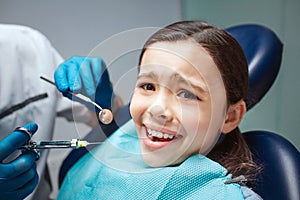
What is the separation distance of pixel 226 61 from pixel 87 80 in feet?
1.22

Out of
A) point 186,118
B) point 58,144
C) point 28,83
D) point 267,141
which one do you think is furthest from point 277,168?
point 28,83

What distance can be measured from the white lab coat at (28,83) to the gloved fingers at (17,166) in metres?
0.27

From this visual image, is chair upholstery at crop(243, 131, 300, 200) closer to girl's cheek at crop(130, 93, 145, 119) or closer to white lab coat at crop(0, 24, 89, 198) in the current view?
girl's cheek at crop(130, 93, 145, 119)

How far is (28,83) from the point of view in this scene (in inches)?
43.5

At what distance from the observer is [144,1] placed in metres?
1.64

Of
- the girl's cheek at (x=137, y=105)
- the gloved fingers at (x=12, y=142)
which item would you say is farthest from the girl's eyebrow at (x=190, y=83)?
the gloved fingers at (x=12, y=142)

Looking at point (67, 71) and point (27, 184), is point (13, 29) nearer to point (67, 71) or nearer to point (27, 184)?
point (67, 71)

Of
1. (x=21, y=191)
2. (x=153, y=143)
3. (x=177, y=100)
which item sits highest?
(x=177, y=100)

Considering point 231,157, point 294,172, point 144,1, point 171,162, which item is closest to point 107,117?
point 171,162

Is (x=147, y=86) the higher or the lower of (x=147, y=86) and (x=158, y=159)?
the higher

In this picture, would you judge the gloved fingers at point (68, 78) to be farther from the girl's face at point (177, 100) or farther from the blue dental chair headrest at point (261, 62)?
the blue dental chair headrest at point (261, 62)

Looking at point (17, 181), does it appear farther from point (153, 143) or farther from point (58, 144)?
point (153, 143)

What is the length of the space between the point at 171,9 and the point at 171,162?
41.5 inches

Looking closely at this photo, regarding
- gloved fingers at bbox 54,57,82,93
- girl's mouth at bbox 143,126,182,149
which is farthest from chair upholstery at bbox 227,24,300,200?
gloved fingers at bbox 54,57,82,93
